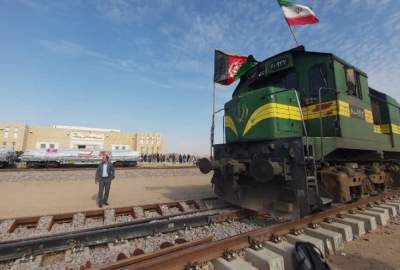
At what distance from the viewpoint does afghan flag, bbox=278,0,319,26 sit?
816cm

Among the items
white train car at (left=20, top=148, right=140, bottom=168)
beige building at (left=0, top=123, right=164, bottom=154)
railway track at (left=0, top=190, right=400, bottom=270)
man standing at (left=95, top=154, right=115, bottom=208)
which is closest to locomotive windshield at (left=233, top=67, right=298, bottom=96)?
railway track at (left=0, top=190, right=400, bottom=270)

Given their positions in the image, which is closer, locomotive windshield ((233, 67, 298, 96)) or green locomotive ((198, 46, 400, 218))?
green locomotive ((198, 46, 400, 218))

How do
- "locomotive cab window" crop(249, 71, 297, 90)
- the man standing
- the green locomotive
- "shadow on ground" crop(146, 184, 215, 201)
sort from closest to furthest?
the green locomotive, "locomotive cab window" crop(249, 71, 297, 90), the man standing, "shadow on ground" crop(146, 184, 215, 201)

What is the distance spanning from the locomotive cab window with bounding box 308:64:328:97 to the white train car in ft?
87.3

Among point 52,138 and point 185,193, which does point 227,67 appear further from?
point 52,138

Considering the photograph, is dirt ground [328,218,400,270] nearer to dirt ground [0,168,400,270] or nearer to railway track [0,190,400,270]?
dirt ground [0,168,400,270]

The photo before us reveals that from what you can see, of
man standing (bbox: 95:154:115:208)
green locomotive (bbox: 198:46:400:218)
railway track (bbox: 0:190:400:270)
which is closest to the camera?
railway track (bbox: 0:190:400:270)

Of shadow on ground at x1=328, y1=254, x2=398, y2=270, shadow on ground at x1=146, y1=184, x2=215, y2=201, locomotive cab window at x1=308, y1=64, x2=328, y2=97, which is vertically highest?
locomotive cab window at x1=308, y1=64, x2=328, y2=97

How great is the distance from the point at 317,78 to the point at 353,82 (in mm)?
1247

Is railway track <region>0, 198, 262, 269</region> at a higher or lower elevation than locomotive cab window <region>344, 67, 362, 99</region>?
lower

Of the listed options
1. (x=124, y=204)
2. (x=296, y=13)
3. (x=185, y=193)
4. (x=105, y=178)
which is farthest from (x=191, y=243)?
(x=296, y=13)

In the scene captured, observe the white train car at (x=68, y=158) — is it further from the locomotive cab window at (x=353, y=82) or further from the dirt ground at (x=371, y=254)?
the dirt ground at (x=371, y=254)

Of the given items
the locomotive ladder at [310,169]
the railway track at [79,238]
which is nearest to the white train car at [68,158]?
the railway track at [79,238]

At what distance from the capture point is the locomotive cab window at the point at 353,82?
6141 mm
